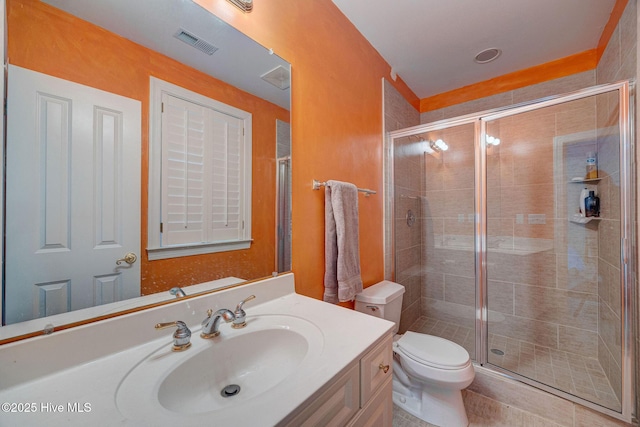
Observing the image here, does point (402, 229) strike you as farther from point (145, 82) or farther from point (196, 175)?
point (145, 82)

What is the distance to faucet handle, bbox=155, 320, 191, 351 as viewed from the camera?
2.25ft

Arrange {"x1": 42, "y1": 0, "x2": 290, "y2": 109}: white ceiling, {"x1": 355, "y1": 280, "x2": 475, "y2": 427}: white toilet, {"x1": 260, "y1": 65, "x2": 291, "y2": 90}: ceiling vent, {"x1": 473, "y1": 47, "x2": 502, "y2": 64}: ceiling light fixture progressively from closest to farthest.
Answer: {"x1": 42, "y1": 0, "x2": 290, "y2": 109}: white ceiling
{"x1": 260, "y1": 65, "x2": 291, "y2": 90}: ceiling vent
{"x1": 355, "y1": 280, "x2": 475, "y2": 427}: white toilet
{"x1": 473, "y1": 47, "x2": 502, "y2": 64}: ceiling light fixture

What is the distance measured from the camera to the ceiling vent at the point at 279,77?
1099mm

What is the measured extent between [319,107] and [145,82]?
810 mm

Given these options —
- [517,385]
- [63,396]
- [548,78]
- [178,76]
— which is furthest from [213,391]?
[548,78]

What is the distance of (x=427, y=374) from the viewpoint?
129 cm

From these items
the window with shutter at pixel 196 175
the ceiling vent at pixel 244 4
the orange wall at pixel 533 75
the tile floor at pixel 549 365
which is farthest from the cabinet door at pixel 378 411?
the orange wall at pixel 533 75

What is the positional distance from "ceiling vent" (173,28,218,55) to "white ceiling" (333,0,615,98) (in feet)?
3.16

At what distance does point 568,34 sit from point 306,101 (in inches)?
75.3

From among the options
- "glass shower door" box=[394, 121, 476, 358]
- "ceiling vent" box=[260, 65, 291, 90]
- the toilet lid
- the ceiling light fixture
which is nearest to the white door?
"ceiling vent" box=[260, 65, 291, 90]

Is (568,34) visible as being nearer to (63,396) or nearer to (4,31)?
(4,31)

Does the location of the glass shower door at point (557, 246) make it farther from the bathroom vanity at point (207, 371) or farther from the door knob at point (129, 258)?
the door knob at point (129, 258)

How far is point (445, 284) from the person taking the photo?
2.25 m

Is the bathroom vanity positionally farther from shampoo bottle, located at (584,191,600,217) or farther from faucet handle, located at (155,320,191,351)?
shampoo bottle, located at (584,191,600,217)
